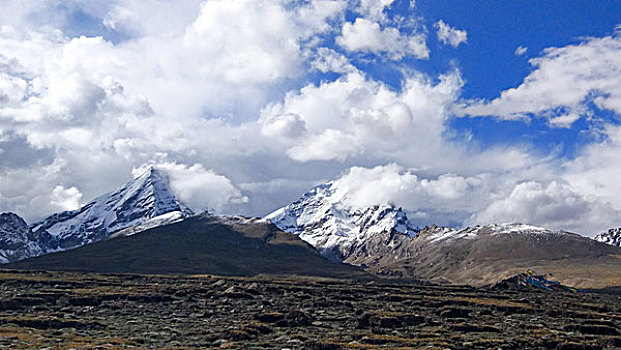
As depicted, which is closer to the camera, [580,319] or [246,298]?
[580,319]

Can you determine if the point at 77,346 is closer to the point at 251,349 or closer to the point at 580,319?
the point at 251,349

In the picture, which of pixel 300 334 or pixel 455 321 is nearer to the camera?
pixel 300 334

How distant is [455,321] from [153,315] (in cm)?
3608

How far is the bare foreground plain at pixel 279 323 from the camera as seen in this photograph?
53.7m

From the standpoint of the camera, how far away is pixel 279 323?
6438 cm

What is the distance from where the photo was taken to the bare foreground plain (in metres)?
53.7

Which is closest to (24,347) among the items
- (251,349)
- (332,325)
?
(251,349)

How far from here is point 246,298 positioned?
93.7 meters

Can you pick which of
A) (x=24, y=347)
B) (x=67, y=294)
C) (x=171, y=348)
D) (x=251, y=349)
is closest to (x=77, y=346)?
(x=24, y=347)

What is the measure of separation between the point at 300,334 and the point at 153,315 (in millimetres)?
24622

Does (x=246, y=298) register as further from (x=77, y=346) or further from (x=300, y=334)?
(x=77, y=346)

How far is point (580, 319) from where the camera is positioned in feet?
257

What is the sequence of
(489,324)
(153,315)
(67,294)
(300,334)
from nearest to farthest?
(300,334) < (489,324) < (153,315) < (67,294)

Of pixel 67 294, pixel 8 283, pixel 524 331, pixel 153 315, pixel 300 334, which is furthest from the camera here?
pixel 8 283
